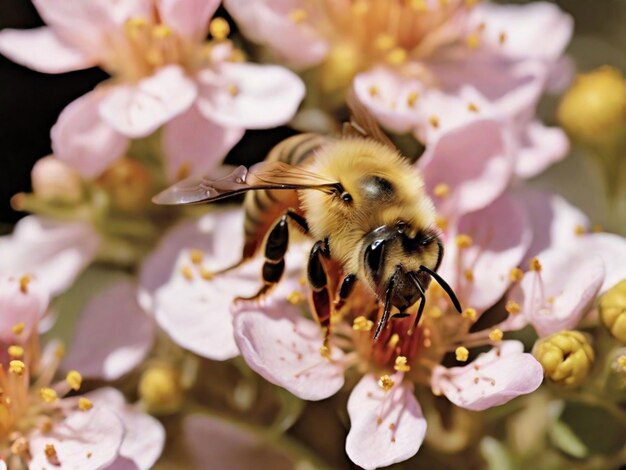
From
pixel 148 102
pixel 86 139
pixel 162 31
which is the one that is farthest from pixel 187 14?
pixel 86 139

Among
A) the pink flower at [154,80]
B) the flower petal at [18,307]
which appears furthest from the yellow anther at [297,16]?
the flower petal at [18,307]

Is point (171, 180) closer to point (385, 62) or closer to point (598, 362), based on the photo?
point (385, 62)

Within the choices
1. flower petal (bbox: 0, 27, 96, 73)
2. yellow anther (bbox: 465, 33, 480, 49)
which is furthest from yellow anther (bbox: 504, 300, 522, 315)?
flower petal (bbox: 0, 27, 96, 73)

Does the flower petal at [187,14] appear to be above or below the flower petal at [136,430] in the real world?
above

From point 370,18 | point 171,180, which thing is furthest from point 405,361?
point 370,18

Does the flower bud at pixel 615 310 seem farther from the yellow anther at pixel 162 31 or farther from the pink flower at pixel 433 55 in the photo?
the yellow anther at pixel 162 31

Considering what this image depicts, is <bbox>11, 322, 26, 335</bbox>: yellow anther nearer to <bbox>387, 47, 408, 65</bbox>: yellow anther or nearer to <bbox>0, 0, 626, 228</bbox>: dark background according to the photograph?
<bbox>0, 0, 626, 228</bbox>: dark background
